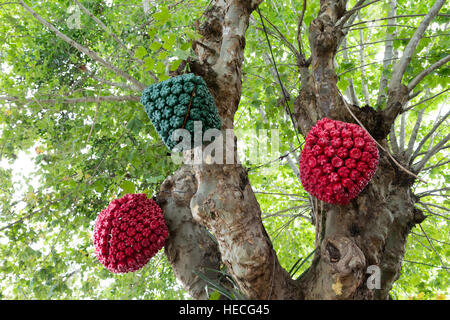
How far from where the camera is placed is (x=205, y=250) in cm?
185

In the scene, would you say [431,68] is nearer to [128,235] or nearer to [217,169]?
Answer: [217,169]

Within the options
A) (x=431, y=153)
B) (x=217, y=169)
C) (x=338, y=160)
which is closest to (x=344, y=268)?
(x=338, y=160)

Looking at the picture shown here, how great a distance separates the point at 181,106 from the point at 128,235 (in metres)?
0.73

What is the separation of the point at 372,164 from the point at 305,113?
0.60 meters

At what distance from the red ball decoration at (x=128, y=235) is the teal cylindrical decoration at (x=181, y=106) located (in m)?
0.47

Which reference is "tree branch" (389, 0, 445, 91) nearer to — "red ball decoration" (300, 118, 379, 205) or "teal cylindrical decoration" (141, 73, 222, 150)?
"red ball decoration" (300, 118, 379, 205)

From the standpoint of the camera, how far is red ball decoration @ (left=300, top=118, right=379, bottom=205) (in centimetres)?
147

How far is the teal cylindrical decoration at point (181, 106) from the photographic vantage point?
56.1 inches

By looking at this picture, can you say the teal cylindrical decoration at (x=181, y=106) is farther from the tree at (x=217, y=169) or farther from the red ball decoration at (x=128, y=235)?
the red ball decoration at (x=128, y=235)

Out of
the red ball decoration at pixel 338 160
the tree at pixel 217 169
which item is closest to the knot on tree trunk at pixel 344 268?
the tree at pixel 217 169

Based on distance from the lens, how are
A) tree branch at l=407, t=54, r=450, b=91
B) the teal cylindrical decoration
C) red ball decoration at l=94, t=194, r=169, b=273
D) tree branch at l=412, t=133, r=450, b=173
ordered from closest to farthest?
1. the teal cylindrical decoration
2. red ball decoration at l=94, t=194, r=169, b=273
3. tree branch at l=407, t=54, r=450, b=91
4. tree branch at l=412, t=133, r=450, b=173

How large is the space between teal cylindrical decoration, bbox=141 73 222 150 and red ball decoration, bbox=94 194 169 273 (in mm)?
473

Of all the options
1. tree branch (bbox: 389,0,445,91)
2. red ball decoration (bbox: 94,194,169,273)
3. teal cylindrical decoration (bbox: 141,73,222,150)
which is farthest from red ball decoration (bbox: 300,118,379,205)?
red ball decoration (bbox: 94,194,169,273)
